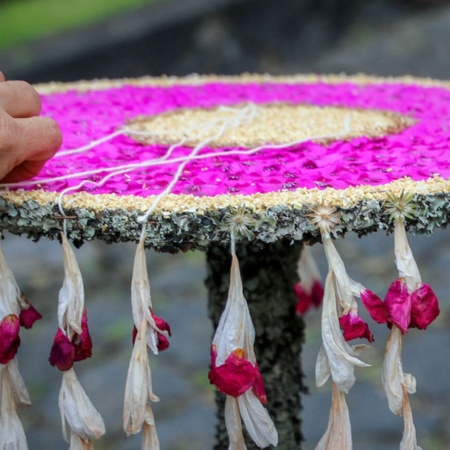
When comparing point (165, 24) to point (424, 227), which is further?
point (165, 24)

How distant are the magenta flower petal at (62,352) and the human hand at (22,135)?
0.48 feet

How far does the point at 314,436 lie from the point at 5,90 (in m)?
1.26

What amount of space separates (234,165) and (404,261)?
0.62ft

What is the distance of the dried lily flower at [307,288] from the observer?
4.37 ft

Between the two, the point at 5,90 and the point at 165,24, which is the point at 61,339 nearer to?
the point at 5,90

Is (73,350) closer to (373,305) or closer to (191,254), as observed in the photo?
(373,305)

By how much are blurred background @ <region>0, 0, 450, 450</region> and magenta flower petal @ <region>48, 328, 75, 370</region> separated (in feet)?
3.76

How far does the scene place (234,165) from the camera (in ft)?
2.59

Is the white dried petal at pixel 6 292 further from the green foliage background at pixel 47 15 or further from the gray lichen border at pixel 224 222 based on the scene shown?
the green foliage background at pixel 47 15

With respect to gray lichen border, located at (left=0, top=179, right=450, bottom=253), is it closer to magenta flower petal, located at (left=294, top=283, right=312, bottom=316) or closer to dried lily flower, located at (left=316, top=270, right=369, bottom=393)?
dried lily flower, located at (left=316, top=270, right=369, bottom=393)

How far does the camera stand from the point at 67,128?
993mm

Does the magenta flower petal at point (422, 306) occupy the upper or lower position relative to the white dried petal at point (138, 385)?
upper

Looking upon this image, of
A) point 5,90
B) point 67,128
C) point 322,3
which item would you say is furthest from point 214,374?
point 322,3

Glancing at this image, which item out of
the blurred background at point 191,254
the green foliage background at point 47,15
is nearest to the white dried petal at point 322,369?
the blurred background at point 191,254
